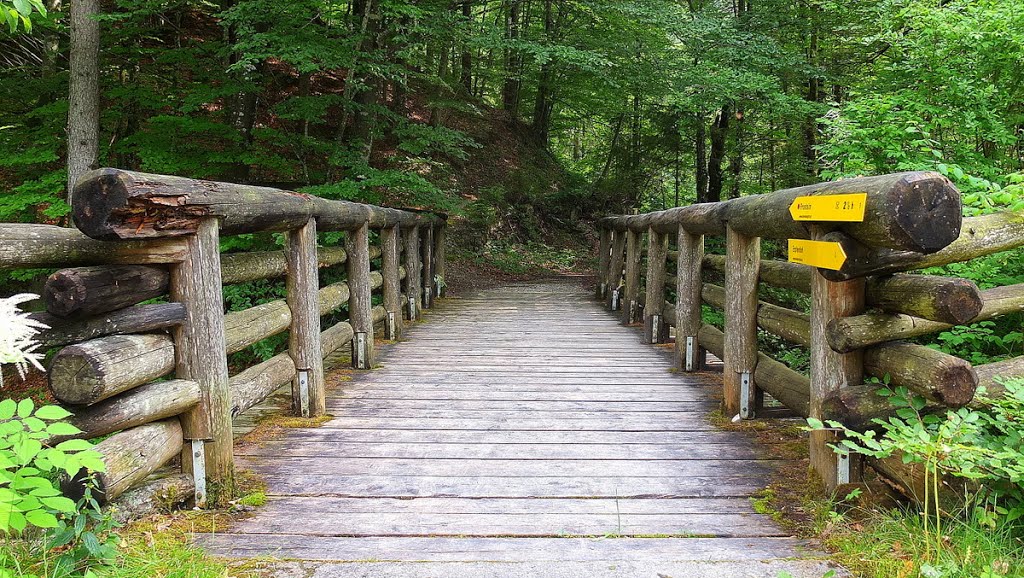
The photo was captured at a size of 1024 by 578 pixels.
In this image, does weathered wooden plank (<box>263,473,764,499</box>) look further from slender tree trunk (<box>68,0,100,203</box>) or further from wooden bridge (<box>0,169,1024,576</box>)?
slender tree trunk (<box>68,0,100,203</box>)

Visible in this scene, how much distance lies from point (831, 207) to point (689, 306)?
3.10 metres

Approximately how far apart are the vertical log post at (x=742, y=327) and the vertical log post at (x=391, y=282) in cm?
383

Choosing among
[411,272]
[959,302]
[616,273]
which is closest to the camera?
[959,302]

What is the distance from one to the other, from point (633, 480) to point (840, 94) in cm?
1255

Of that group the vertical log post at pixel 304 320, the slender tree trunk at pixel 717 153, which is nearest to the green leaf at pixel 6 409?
the vertical log post at pixel 304 320

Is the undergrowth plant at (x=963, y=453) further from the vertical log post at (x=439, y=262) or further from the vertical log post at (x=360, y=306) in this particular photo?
the vertical log post at (x=439, y=262)

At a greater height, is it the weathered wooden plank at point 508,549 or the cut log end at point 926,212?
the cut log end at point 926,212

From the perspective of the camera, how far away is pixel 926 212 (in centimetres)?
219

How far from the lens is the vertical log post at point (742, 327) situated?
4.02 metres

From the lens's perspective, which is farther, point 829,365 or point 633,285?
point 633,285

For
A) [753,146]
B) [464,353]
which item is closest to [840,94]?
[753,146]

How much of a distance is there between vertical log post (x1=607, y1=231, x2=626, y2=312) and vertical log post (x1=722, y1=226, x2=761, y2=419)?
5346mm

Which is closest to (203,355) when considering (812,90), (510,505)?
(510,505)

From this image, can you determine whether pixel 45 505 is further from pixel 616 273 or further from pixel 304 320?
pixel 616 273
